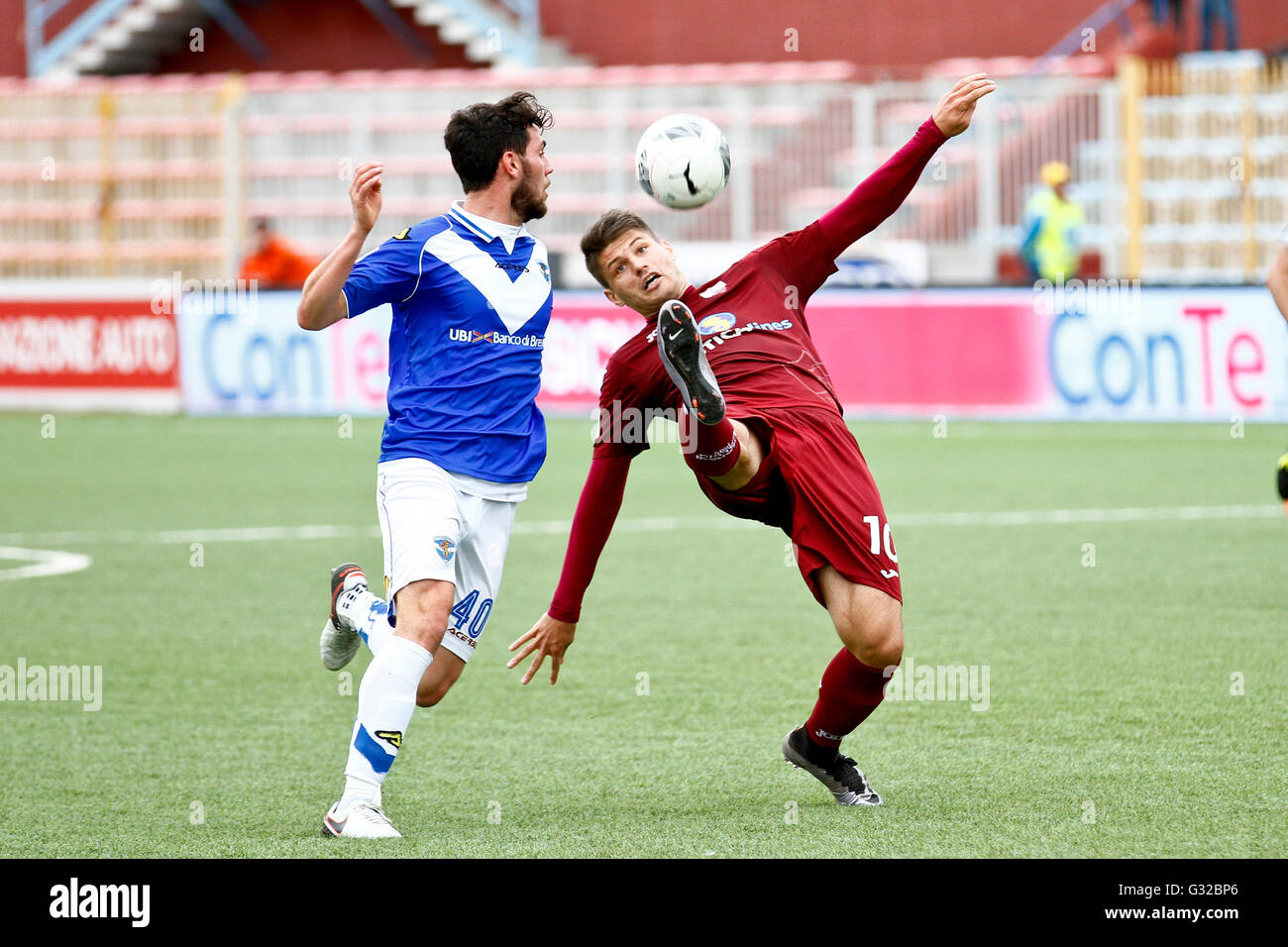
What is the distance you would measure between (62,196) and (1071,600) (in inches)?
829

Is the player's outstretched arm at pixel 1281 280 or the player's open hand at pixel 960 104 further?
the player's outstretched arm at pixel 1281 280

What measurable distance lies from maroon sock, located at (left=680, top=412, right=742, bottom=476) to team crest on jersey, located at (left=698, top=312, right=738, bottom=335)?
45 cm

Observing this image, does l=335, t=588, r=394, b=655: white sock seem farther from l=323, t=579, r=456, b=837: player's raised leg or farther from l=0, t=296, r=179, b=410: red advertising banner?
l=0, t=296, r=179, b=410: red advertising banner

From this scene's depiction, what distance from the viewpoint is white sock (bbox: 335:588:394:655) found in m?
5.37

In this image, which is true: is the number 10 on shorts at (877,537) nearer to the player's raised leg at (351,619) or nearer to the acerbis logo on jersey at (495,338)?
the acerbis logo on jersey at (495,338)

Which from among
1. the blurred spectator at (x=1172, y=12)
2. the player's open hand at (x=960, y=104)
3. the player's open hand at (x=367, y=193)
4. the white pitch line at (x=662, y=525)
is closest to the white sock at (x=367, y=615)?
the player's open hand at (x=367, y=193)

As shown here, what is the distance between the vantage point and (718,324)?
5.46m

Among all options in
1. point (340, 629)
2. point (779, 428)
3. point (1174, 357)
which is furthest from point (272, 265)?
point (779, 428)

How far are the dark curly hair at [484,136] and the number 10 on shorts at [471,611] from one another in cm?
117

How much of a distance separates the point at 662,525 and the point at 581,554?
627 cm

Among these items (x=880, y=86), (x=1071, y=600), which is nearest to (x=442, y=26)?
(x=880, y=86)

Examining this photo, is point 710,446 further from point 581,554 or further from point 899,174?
point 899,174

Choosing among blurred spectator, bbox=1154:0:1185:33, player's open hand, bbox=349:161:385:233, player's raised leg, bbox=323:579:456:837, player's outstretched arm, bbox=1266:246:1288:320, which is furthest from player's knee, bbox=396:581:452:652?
blurred spectator, bbox=1154:0:1185:33

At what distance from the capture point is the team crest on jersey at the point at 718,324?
17.9 ft
